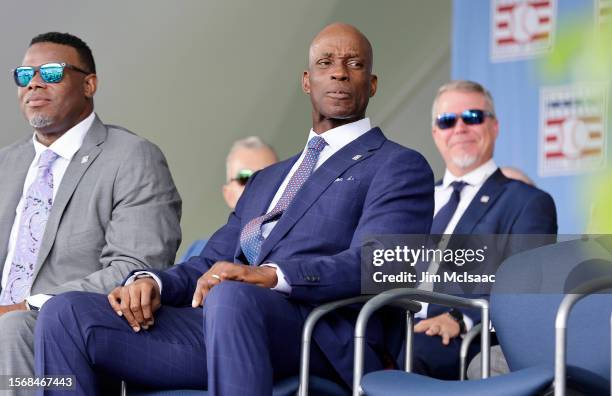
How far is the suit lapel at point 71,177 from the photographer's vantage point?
4.53 meters

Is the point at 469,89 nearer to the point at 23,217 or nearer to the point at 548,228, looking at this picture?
the point at 548,228

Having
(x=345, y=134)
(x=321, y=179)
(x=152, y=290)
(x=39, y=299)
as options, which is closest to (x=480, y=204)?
(x=345, y=134)

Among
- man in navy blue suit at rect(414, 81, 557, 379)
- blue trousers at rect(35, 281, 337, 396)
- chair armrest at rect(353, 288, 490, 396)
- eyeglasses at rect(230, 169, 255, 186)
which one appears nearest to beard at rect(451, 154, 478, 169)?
man in navy blue suit at rect(414, 81, 557, 379)

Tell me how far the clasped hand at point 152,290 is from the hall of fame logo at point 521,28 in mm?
3254

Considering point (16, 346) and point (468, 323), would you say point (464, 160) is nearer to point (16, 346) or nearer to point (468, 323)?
point (468, 323)

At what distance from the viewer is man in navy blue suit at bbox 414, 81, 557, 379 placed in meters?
4.61

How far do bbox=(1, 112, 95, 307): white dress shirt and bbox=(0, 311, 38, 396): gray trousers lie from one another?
65cm

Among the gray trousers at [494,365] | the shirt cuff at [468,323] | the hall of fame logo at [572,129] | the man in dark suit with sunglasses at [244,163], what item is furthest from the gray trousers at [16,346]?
the hall of fame logo at [572,129]

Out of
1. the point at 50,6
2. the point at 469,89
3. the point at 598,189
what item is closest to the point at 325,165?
the point at 469,89

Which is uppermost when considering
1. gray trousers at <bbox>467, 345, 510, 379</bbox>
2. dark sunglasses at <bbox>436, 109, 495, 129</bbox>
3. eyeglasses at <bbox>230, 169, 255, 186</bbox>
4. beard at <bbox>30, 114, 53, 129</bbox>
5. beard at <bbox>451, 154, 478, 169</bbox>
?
beard at <bbox>30, 114, 53, 129</bbox>

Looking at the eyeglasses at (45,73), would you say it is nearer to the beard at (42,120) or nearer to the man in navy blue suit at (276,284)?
the beard at (42,120)

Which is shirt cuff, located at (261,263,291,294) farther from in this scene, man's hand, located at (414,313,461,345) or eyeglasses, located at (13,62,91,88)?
eyeglasses, located at (13,62,91,88)

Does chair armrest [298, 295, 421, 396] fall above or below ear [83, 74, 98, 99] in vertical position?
below

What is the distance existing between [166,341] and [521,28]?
11.4ft
